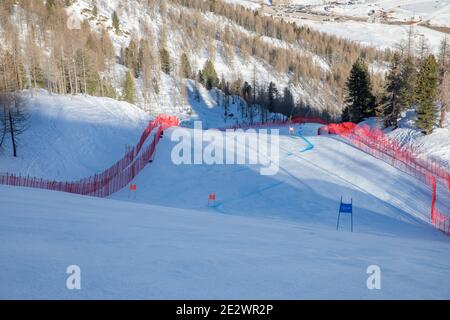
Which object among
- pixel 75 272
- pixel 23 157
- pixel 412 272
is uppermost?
pixel 75 272

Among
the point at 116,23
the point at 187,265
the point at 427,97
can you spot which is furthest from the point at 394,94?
the point at 116,23

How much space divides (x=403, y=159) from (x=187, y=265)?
24.5m

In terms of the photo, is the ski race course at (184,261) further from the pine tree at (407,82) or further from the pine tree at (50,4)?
the pine tree at (50,4)

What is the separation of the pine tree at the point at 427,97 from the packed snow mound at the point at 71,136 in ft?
92.8

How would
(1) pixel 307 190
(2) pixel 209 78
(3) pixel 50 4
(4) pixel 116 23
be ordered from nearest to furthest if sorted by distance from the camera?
(1) pixel 307 190 < (2) pixel 209 78 < (3) pixel 50 4 < (4) pixel 116 23

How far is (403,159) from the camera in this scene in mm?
24922

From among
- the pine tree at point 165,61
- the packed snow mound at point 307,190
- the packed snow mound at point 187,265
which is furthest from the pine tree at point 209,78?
the packed snow mound at point 187,265

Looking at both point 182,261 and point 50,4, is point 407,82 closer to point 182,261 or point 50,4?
point 182,261

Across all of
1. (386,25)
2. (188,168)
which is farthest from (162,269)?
(386,25)

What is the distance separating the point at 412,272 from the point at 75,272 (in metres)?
4.51

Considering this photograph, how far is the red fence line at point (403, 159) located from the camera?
1729 cm

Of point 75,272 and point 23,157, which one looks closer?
point 75,272

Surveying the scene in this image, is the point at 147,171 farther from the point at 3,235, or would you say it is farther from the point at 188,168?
the point at 3,235
